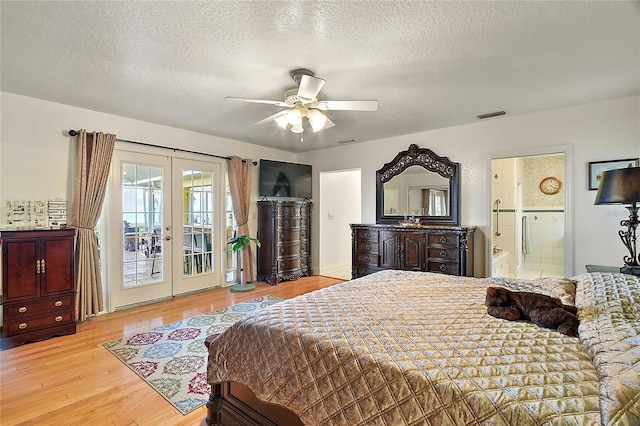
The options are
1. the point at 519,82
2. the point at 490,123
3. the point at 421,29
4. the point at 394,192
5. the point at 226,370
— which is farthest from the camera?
the point at 394,192

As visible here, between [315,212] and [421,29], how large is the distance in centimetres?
432

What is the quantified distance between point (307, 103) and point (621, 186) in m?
2.49

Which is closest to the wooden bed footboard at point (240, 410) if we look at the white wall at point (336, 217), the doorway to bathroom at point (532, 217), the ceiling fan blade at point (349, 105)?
the ceiling fan blade at point (349, 105)

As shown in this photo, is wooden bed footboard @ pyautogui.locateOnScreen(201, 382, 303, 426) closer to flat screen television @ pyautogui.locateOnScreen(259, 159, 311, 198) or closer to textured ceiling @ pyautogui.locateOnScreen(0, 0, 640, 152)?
textured ceiling @ pyautogui.locateOnScreen(0, 0, 640, 152)

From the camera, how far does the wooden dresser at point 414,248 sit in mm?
3969

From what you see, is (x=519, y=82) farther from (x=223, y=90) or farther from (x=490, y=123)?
(x=223, y=90)

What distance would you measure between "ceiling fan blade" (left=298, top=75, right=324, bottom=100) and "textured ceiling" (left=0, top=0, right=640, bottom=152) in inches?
7.2

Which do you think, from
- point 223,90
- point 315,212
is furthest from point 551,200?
point 223,90

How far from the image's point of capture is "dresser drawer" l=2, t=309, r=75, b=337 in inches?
113

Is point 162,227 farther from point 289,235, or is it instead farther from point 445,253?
point 445,253

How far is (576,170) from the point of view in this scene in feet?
11.5

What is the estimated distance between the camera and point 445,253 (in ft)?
13.3

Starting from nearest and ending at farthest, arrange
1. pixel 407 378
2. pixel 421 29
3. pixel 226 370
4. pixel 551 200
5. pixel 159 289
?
pixel 407 378 < pixel 226 370 < pixel 421 29 < pixel 159 289 < pixel 551 200

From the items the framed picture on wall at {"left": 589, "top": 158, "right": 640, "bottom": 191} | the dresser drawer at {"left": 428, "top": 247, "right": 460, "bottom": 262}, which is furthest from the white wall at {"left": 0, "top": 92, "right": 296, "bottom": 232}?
the framed picture on wall at {"left": 589, "top": 158, "right": 640, "bottom": 191}
